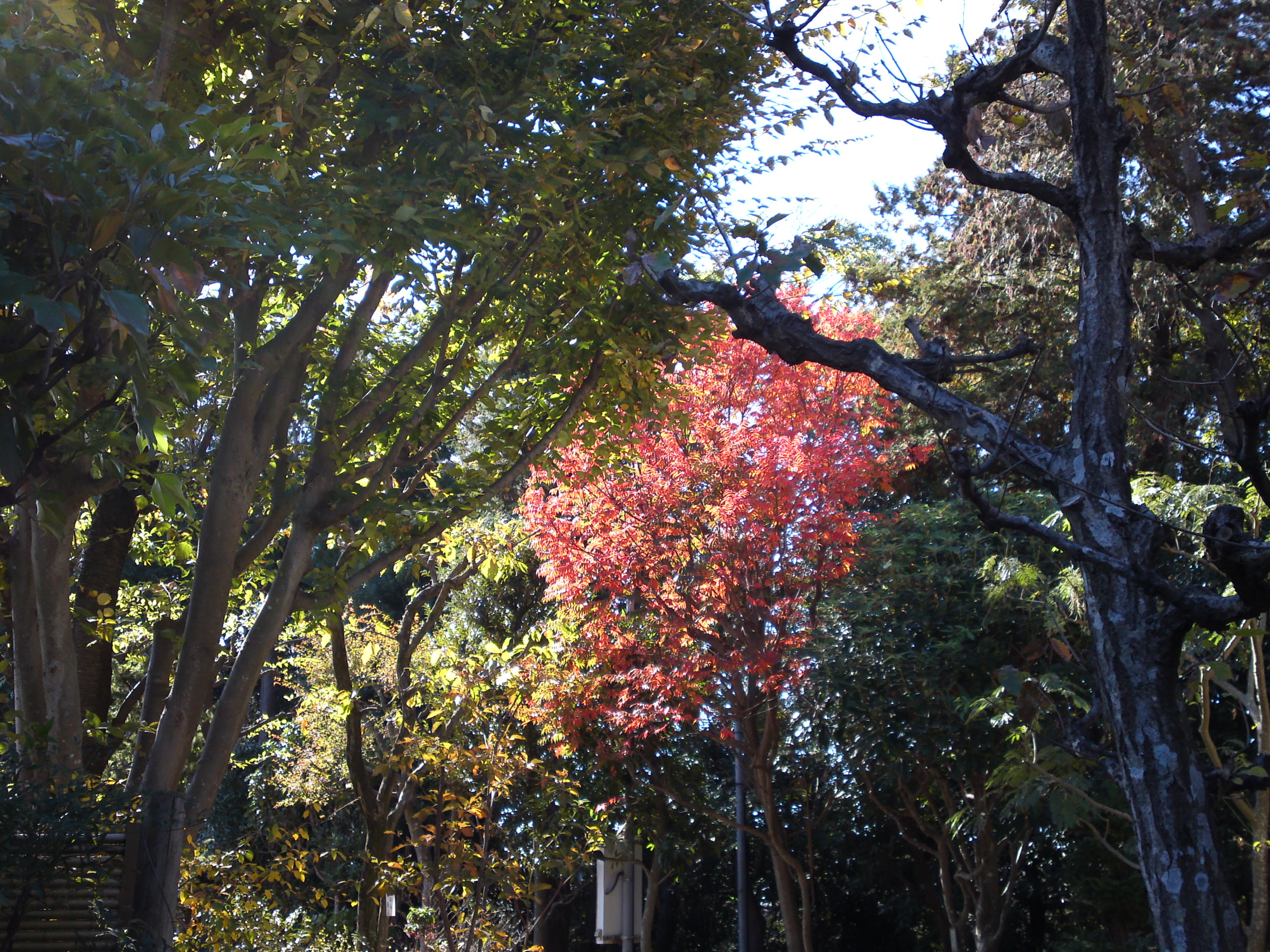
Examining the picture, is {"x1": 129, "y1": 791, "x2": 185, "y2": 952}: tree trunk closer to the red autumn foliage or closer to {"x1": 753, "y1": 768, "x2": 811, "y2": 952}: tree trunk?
the red autumn foliage

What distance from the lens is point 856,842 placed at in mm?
14156

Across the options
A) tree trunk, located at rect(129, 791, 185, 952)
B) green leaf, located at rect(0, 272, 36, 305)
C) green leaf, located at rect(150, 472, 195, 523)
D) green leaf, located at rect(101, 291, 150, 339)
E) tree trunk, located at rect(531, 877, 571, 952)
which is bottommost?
tree trunk, located at rect(531, 877, 571, 952)

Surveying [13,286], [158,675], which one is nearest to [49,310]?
[13,286]

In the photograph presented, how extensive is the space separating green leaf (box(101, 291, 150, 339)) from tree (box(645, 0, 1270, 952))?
2068mm

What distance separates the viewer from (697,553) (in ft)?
34.6

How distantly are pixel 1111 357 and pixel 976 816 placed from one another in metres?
8.91

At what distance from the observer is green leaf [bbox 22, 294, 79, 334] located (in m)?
2.26

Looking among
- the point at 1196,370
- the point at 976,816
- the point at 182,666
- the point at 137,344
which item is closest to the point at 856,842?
the point at 976,816

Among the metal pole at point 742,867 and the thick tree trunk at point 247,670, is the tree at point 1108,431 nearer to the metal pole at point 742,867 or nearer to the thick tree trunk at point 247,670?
the thick tree trunk at point 247,670

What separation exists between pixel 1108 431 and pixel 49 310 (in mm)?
2946

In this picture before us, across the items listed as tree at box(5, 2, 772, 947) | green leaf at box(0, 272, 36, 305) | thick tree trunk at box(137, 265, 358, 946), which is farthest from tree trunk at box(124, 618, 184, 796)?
green leaf at box(0, 272, 36, 305)

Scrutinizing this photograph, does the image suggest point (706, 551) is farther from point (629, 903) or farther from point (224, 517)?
point (224, 517)

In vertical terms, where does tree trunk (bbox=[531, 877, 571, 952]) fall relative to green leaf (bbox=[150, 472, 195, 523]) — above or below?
below

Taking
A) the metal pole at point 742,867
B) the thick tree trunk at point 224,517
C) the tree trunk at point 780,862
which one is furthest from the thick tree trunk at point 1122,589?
the tree trunk at point 780,862
